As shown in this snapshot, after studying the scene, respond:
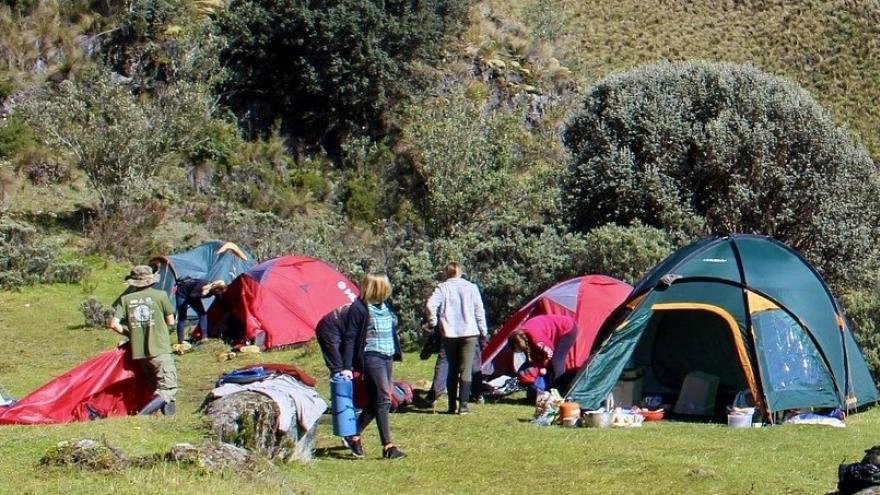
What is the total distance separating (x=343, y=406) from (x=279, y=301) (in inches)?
400

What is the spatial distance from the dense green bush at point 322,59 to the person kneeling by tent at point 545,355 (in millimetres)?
23046

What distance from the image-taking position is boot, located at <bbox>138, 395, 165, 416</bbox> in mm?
11781

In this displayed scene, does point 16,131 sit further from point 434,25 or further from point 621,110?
point 621,110

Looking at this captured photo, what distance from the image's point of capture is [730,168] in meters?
21.1

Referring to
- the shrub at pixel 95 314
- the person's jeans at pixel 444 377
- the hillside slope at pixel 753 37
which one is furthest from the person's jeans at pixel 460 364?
the hillside slope at pixel 753 37

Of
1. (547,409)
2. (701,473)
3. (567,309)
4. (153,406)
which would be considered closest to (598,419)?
(547,409)

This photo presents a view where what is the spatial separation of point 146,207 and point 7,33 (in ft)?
35.9

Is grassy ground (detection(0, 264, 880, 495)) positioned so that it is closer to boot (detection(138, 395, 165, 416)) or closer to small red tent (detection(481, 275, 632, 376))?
boot (detection(138, 395, 165, 416))

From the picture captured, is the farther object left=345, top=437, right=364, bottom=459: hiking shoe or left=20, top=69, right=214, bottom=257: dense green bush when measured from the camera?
left=20, top=69, right=214, bottom=257: dense green bush

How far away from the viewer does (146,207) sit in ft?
93.6

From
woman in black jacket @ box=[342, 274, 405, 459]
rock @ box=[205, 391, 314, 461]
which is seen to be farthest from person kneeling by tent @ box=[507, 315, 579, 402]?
rock @ box=[205, 391, 314, 461]

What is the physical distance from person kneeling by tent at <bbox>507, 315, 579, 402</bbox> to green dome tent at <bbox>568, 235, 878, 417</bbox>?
0.62 meters

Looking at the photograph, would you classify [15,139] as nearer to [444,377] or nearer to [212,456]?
[444,377]

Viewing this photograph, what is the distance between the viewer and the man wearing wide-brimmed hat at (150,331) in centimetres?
1171
